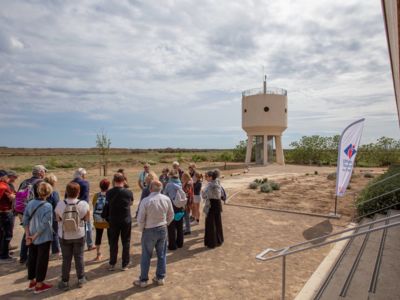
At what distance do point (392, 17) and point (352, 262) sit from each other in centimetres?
466

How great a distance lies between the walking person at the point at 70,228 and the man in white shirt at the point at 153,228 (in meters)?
0.99

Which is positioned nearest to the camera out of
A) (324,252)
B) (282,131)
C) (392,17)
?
(392,17)

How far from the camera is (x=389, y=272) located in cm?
519

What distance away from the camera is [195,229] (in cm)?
880

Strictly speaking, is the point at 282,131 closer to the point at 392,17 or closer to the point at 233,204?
the point at 233,204

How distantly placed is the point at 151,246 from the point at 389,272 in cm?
429

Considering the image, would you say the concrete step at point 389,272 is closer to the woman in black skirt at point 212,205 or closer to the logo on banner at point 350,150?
the logo on banner at point 350,150

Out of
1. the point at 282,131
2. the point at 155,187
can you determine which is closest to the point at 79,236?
the point at 155,187

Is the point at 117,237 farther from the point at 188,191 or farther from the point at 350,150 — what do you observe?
the point at 350,150

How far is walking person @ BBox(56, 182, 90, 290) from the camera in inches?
189

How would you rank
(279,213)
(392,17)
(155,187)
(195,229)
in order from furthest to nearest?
(279,213) → (195,229) → (155,187) → (392,17)

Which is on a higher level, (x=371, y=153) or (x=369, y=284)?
(x=371, y=153)

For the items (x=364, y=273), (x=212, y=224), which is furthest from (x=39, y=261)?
(x=364, y=273)

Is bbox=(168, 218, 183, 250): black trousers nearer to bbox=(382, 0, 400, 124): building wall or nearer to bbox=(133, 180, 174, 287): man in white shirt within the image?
bbox=(133, 180, 174, 287): man in white shirt
